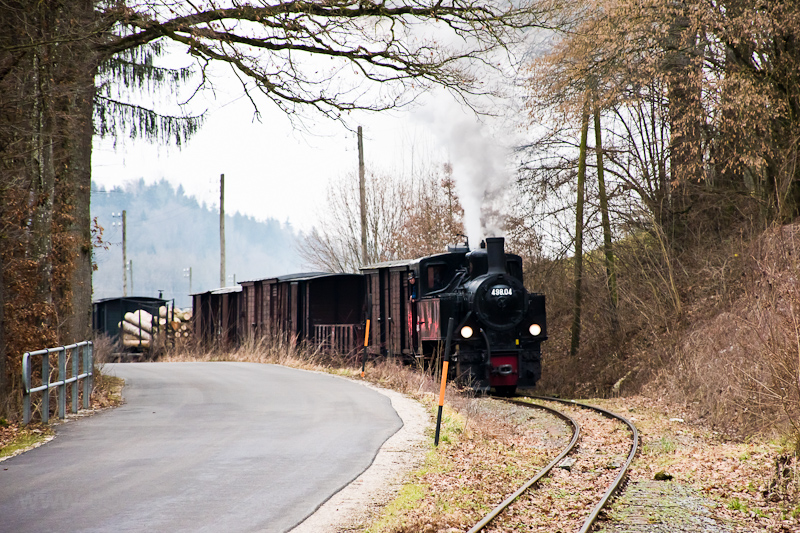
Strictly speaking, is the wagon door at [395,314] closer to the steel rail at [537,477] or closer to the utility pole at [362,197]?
the steel rail at [537,477]

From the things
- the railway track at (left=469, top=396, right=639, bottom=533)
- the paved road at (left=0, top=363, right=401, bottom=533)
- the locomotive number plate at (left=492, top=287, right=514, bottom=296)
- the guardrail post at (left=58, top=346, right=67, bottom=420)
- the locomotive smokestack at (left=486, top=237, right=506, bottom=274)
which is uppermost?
the locomotive smokestack at (left=486, top=237, right=506, bottom=274)

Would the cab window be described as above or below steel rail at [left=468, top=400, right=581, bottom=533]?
above

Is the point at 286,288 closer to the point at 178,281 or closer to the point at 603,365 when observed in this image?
the point at 603,365

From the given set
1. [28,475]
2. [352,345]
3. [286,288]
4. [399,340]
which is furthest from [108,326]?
[28,475]

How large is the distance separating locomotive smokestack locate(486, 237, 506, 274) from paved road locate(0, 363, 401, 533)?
14.2ft

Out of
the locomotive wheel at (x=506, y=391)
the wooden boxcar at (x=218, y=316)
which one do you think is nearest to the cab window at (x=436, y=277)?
the locomotive wheel at (x=506, y=391)

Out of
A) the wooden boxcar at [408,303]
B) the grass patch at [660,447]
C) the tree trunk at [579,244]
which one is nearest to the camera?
the grass patch at [660,447]

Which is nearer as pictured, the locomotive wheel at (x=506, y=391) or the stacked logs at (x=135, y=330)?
the locomotive wheel at (x=506, y=391)

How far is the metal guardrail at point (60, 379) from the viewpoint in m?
9.72

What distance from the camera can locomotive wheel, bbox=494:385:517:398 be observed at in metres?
17.3

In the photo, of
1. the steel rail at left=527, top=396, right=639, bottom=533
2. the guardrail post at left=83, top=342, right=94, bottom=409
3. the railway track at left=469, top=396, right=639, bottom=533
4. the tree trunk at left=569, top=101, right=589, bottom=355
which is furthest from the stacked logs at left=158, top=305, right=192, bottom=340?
the steel rail at left=527, top=396, right=639, bottom=533

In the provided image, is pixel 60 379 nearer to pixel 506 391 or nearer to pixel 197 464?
pixel 197 464

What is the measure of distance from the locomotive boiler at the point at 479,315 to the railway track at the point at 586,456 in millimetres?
1045

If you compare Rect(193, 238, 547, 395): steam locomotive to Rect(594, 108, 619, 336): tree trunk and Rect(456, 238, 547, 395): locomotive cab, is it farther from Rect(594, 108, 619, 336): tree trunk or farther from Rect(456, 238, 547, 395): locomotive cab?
Rect(594, 108, 619, 336): tree trunk
